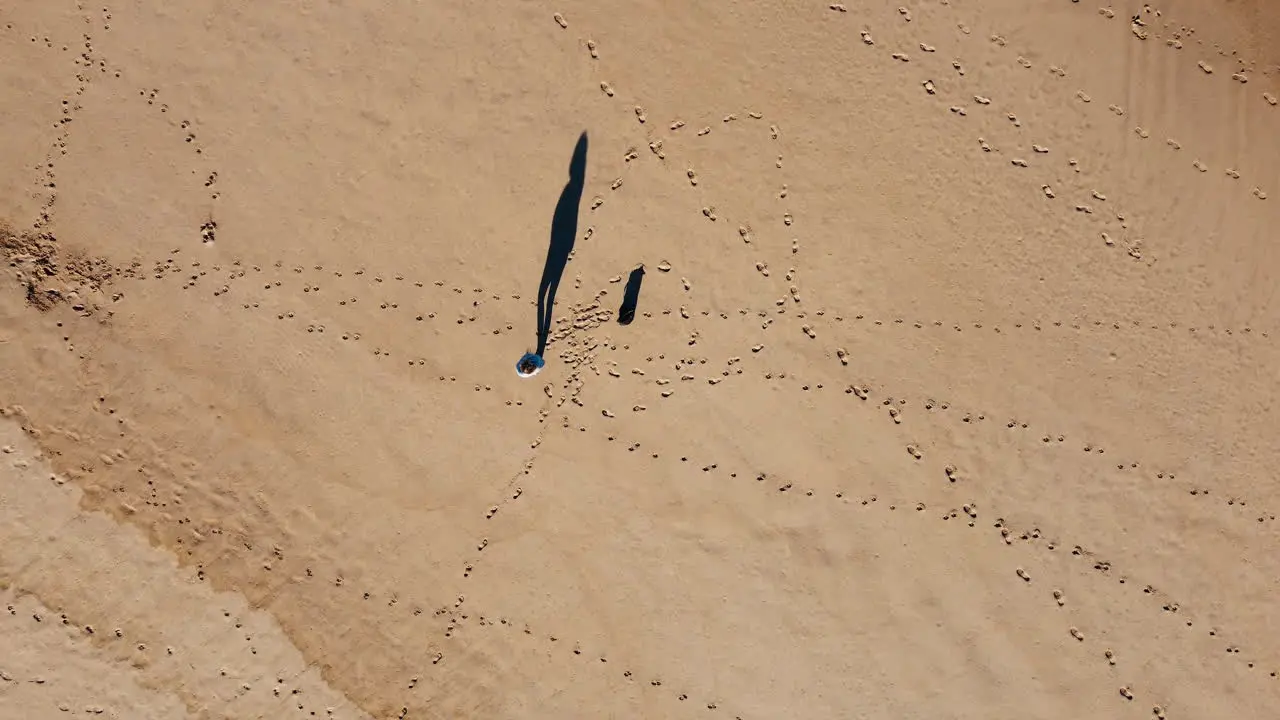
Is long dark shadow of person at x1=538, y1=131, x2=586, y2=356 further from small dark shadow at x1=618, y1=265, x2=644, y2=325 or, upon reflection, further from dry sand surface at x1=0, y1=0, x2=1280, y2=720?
small dark shadow at x1=618, y1=265, x2=644, y2=325

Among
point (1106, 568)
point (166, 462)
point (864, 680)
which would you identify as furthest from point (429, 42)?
point (1106, 568)

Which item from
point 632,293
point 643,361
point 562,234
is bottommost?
point 643,361

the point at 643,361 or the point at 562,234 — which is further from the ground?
the point at 562,234

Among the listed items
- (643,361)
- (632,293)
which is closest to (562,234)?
(632,293)

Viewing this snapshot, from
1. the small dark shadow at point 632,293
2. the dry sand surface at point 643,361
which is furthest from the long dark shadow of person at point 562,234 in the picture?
the small dark shadow at point 632,293

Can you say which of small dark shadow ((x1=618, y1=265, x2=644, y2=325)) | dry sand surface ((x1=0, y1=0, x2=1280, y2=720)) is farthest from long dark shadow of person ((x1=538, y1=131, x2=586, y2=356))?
small dark shadow ((x1=618, y1=265, x2=644, y2=325))

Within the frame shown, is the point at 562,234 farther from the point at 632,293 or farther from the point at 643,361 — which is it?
the point at 643,361
